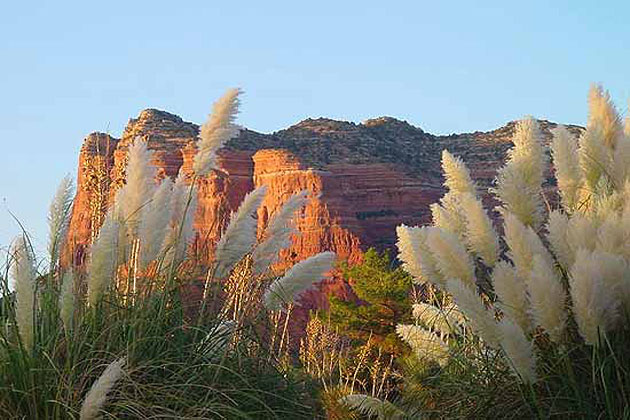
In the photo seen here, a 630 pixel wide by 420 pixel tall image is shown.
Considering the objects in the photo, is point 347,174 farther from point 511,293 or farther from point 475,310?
point 475,310

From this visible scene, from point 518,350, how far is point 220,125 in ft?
5.39

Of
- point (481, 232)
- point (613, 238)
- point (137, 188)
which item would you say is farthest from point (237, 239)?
point (613, 238)

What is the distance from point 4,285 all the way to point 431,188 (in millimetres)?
48467

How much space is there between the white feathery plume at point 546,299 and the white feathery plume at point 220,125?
146 centimetres

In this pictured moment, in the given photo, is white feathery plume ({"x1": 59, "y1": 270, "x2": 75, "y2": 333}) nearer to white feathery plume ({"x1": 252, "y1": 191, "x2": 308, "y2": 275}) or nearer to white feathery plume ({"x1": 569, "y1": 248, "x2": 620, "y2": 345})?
white feathery plume ({"x1": 252, "y1": 191, "x2": 308, "y2": 275})

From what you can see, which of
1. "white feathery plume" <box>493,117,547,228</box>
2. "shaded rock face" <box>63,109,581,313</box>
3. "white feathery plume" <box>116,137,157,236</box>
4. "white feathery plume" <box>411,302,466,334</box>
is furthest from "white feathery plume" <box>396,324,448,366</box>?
"shaded rock face" <box>63,109,581,313</box>

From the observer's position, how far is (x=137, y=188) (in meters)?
4.43

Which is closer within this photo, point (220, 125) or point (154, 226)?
point (154, 226)

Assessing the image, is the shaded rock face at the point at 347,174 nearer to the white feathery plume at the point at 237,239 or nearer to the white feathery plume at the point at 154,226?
the white feathery plume at the point at 237,239

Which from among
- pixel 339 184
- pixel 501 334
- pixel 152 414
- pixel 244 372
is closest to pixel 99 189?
pixel 244 372

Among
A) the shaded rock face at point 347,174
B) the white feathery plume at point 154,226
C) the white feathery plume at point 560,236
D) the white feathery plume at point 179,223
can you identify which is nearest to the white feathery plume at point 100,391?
the white feathery plume at point 154,226

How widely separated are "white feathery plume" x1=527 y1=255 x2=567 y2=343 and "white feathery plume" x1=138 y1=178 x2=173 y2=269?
1531mm

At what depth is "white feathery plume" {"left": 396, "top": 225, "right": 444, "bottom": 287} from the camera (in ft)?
15.2

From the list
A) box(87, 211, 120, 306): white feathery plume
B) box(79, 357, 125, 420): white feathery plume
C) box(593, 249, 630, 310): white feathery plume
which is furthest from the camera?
box(593, 249, 630, 310): white feathery plume
